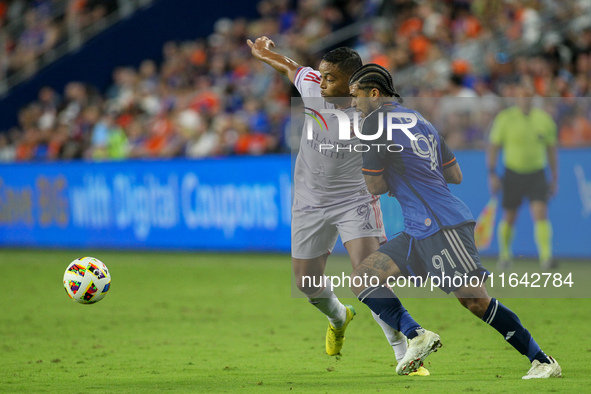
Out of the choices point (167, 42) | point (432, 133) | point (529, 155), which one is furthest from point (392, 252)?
point (167, 42)

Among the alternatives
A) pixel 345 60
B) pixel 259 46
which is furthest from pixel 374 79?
pixel 259 46

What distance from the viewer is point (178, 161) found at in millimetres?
16109

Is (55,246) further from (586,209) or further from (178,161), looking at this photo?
(586,209)

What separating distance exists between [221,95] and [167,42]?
231 inches

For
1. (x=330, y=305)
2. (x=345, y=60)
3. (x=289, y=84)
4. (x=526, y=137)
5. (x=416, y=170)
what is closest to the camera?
(x=416, y=170)

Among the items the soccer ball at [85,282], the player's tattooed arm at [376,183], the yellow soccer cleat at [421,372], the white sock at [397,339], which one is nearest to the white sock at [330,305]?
the white sock at [397,339]

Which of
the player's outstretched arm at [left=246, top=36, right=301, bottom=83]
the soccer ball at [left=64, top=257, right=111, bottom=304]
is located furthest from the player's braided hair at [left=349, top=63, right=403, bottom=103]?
the soccer ball at [left=64, top=257, right=111, bottom=304]

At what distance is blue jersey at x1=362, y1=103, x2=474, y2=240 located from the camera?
5707 mm

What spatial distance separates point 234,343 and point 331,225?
1.80 metres

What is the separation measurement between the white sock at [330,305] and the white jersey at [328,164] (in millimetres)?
727

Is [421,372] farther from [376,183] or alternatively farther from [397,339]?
[376,183]

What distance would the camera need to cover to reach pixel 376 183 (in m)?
5.82

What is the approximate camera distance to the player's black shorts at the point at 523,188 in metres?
12.3

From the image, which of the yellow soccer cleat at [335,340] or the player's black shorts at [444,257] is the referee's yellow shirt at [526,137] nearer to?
the yellow soccer cleat at [335,340]
